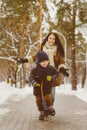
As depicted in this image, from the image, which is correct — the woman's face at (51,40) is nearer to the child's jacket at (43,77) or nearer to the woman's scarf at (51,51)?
the woman's scarf at (51,51)

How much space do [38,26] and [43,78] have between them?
113ft

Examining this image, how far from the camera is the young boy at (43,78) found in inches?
417

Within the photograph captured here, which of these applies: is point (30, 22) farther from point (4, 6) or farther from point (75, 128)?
point (75, 128)

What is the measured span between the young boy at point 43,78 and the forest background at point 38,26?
20055 mm

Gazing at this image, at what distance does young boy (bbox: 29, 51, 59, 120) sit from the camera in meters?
10.6

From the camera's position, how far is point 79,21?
39.0 meters

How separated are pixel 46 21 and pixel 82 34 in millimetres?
7396

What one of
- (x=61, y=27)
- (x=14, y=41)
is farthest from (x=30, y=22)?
(x=61, y=27)

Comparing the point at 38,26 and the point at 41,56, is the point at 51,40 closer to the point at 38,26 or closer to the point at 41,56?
the point at 41,56

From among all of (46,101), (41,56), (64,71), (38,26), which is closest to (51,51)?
(41,56)

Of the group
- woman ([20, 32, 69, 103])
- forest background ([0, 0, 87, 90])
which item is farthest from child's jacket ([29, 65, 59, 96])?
Result: forest background ([0, 0, 87, 90])

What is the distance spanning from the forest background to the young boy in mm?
20055

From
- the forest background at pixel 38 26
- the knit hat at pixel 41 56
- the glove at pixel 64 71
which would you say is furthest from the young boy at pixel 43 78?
the forest background at pixel 38 26

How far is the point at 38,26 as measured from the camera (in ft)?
147
